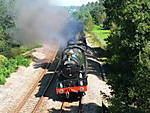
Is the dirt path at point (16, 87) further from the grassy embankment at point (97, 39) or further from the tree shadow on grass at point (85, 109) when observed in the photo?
the grassy embankment at point (97, 39)

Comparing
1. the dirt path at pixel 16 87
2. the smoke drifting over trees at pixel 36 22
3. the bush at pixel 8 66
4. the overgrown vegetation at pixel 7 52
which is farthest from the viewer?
the smoke drifting over trees at pixel 36 22

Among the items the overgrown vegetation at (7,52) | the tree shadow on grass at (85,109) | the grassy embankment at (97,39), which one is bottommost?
the grassy embankment at (97,39)

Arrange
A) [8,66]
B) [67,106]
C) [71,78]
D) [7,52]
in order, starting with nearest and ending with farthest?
[67,106], [71,78], [8,66], [7,52]

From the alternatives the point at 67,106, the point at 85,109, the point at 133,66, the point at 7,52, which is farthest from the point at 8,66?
the point at 133,66

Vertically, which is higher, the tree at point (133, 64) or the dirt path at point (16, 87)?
the tree at point (133, 64)

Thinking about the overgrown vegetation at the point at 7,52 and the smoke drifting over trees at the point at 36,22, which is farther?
the smoke drifting over trees at the point at 36,22

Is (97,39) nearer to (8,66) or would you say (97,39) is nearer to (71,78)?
(8,66)

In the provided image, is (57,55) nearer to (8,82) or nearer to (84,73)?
(8,82)

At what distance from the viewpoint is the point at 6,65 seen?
26641 millimetres

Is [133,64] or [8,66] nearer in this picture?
[133,64]

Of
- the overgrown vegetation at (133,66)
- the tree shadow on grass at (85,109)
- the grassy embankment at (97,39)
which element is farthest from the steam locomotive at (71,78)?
the grassy embankment at (97,39)

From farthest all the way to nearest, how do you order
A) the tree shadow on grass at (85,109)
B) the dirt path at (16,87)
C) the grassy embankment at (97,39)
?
the grassy embankment at (97,39) → the dirt path at (16,87) → the tree shadow on grass at (85,109)

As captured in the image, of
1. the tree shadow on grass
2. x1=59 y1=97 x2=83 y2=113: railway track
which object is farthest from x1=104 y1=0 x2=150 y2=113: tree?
x1=59 y1=97 x2=83 y2=113: railway track

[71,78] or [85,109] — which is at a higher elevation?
[71,78]
